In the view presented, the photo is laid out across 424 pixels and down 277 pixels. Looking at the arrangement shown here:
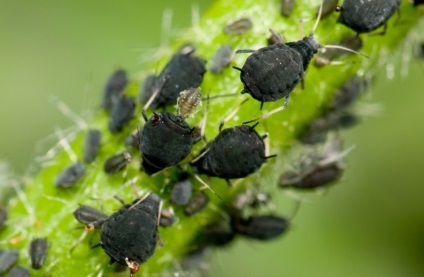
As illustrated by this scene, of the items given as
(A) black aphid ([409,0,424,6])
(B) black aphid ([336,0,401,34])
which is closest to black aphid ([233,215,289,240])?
(B) black aphid ([336,0,401,34])

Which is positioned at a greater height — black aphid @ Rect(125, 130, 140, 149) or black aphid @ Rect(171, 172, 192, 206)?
black aphid @ Rect(125, 130, 140, 149)

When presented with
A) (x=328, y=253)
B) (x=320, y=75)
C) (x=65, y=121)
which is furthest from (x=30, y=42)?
(x=320, y=75)

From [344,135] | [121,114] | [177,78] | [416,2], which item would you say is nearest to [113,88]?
[121,114]

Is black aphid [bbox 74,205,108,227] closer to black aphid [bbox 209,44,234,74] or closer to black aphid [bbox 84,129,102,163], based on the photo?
black aphid [bbox 84,129,102,163]

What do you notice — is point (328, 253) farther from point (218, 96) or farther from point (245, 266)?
point (218, 96)

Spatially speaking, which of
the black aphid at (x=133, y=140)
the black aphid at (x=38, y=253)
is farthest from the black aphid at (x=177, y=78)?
the black aphid at (x=38, y=253)

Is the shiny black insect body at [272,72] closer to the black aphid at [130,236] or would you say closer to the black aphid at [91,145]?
the black aphid at [130,236]
